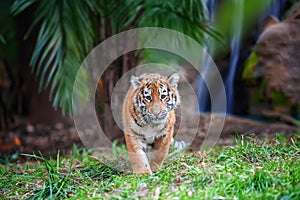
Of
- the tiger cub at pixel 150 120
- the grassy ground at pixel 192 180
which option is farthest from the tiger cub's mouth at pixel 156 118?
the grassy ground at pixel 192 180

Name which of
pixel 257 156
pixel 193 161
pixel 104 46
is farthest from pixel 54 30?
pixel 257 156

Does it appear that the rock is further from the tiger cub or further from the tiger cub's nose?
the tiger cub's nose

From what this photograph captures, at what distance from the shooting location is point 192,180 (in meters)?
3.84

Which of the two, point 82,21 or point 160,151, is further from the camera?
point 82,21

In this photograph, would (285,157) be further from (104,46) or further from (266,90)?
(266,90)

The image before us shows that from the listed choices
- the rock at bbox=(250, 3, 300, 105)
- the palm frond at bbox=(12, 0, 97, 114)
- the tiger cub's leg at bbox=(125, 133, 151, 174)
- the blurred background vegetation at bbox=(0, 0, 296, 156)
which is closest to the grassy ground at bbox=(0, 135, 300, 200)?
the tiger cub's leg at bbox=(125, 133, 151, 174)

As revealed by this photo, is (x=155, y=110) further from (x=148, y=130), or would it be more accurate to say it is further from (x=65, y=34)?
(x=65, y=34)

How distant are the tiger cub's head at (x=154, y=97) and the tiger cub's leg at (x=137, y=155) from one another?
25 centimetres

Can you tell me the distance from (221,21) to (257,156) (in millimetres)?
5989

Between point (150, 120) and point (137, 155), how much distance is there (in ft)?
1.25

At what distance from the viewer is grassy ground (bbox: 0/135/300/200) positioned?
3.51m

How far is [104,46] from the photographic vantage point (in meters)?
6.96

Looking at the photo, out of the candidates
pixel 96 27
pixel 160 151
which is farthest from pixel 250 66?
pixel 160 151

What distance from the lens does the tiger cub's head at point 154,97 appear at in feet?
14.4
